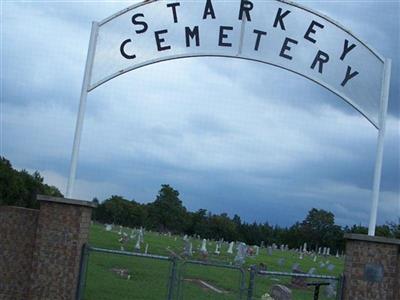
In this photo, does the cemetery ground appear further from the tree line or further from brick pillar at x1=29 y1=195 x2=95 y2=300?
the tree line

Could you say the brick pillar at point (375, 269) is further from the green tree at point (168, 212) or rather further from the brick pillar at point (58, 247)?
the green tree at point (168, 212)

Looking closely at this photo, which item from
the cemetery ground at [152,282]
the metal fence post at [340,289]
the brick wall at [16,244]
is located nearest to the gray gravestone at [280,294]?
the cemetery ground at [152,282]

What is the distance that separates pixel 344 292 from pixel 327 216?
8393 cm

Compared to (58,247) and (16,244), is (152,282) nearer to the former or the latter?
(16,244)

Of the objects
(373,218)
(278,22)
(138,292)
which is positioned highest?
(278,22)

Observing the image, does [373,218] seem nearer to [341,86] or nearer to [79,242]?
[341,86]

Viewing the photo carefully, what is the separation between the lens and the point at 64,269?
1177cm

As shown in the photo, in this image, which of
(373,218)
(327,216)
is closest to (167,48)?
(373,218)

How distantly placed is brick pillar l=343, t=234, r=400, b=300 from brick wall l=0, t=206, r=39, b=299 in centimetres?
520

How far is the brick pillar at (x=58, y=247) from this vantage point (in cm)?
1173

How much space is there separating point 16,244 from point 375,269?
19.1 ft

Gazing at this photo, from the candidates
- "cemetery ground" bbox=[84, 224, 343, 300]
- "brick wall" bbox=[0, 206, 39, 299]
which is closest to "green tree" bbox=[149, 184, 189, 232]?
"cemetery ground" bbox=[84, 224, 343, 300]

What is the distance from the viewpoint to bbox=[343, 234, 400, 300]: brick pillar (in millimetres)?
11180

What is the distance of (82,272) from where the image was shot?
11852 mm
